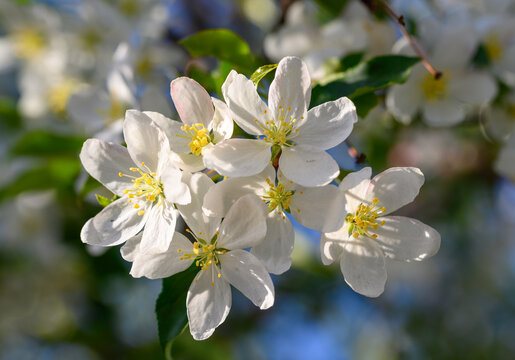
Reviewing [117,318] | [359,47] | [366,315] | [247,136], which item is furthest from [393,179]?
[366,315]

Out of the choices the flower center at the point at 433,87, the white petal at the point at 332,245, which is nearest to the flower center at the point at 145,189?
the white petal at the point at 332,245

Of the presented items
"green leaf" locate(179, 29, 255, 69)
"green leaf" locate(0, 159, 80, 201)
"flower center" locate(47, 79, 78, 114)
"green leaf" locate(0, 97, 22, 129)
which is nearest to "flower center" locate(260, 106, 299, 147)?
"green leaf" locate(179, 29, 255, 69)

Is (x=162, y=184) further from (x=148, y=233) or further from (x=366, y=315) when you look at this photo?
(x=366, y=315)

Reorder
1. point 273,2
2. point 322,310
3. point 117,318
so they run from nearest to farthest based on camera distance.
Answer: point 273,2 → point 117,318 → point 322,310

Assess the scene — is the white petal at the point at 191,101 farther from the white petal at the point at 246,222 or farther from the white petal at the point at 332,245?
the white petal at the point at 332,245

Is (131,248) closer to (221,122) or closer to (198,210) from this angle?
(198,210)

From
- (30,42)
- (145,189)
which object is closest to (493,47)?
(145,189)

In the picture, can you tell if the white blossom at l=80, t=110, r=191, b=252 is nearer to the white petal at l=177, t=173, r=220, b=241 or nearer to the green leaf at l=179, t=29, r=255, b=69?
the white petal at l=177, t=173, r=220, b=241
